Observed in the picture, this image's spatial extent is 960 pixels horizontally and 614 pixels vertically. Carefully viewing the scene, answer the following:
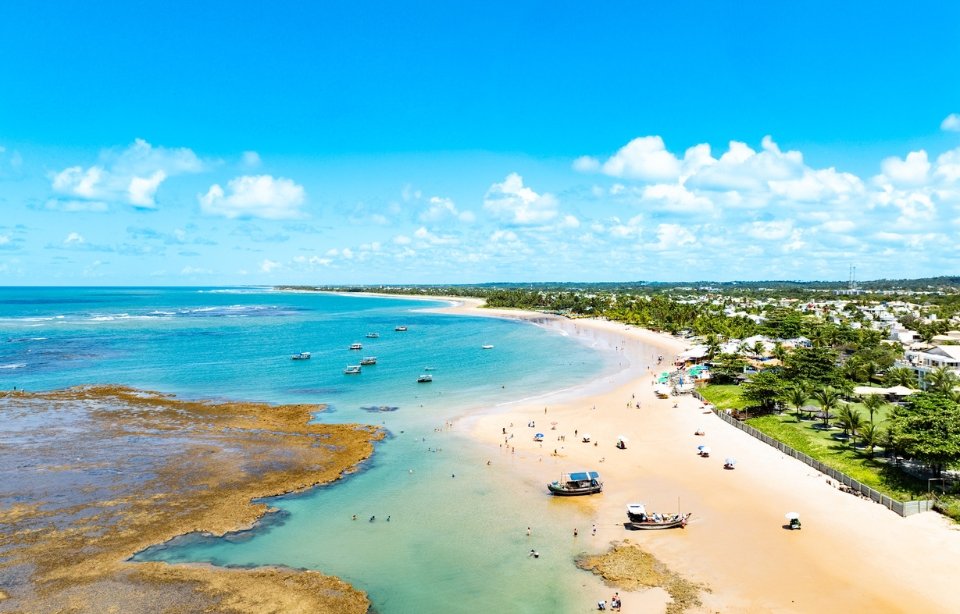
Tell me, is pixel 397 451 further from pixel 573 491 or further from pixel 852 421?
pixel 852 421

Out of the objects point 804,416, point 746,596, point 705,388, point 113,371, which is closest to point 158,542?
point 746,596

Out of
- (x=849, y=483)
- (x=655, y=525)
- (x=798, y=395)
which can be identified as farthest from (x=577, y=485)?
(x=798, y=395)

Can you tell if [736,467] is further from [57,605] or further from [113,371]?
[113,371]

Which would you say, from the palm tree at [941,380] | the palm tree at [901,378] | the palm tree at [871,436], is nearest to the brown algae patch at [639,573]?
the palm tree at [871,436]

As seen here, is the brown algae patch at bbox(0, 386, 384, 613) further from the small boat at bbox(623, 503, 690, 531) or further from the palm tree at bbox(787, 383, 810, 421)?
the palm tree at bbox(787, 383, 810, 421)

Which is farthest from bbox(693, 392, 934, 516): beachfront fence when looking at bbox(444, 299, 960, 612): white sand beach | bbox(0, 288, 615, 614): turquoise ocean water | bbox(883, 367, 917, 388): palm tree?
bbox(883, 367, 917, 388): palm tree

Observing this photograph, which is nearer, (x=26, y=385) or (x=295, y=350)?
(x=26, y=385)
